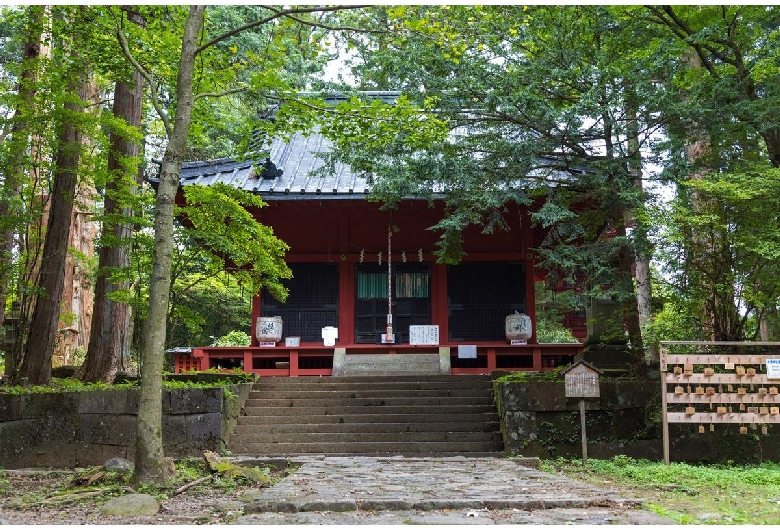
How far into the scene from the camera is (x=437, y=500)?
5.33m

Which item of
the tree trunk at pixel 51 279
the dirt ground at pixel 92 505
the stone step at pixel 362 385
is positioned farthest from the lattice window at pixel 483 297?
the dirt ground at pixel 92 505

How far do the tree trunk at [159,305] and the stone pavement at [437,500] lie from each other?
101 cm

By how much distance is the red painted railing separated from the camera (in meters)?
14.5

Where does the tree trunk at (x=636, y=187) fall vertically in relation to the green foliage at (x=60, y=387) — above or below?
above

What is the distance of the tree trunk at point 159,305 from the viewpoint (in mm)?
6098

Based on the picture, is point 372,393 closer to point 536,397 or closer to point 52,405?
point 536,397

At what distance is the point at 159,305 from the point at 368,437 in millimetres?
5159

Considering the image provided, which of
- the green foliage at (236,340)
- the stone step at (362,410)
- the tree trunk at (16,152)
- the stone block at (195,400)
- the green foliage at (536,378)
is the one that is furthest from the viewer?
the green foliage at (236,340)

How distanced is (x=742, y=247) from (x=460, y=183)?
408 cm

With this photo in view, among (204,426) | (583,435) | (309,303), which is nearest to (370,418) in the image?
(204,426)

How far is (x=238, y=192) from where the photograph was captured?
9.26 meters

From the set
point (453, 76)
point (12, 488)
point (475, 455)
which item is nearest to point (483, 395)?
point (475, 455)

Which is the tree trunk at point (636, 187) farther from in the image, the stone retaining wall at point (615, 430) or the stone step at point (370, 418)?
the stone step at point (370, 418)

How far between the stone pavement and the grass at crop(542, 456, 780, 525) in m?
0.50
